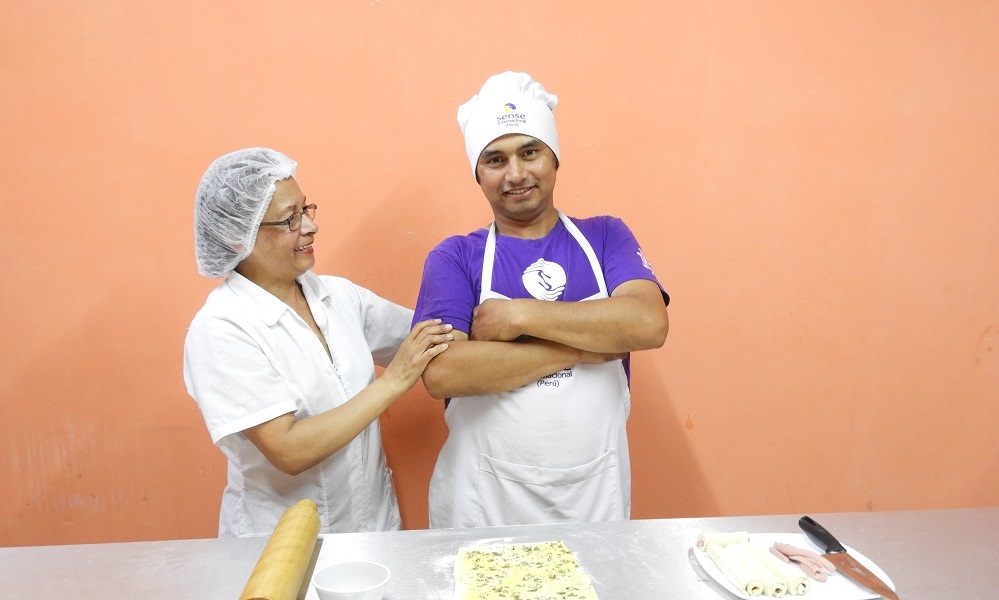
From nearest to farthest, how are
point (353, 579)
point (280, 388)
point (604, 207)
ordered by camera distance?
point (353, 579)
point (280, 388)
point (604, 207)

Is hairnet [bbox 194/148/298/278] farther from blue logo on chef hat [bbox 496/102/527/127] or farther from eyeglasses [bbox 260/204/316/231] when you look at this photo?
blue logo on chef hat [bbox 496/102/527/127]

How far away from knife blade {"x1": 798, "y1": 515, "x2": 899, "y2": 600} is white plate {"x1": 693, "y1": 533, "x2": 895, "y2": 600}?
0.04 feet

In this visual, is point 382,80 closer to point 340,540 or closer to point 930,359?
point 340,540

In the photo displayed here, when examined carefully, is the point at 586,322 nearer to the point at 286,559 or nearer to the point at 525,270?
the point at 525,270

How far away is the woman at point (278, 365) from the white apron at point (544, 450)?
0.22 metres

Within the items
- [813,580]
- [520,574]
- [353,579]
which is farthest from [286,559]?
[813,580]

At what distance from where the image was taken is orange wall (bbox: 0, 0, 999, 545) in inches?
88.2

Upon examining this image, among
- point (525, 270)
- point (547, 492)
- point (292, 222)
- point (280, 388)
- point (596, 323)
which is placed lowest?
point (547, 492)

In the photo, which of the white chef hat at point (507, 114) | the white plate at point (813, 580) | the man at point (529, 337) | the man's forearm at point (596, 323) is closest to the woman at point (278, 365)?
the man at point (529, 337)

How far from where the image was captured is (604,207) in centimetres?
234

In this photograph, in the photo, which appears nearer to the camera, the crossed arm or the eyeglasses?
the crossed arm

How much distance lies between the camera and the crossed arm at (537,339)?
1.70 metres

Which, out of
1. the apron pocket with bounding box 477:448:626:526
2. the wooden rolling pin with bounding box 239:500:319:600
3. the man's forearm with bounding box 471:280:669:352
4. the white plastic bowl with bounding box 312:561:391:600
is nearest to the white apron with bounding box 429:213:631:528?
the apron pocket with bounding box 477:448:626:526

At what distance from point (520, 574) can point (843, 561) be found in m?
0.55
